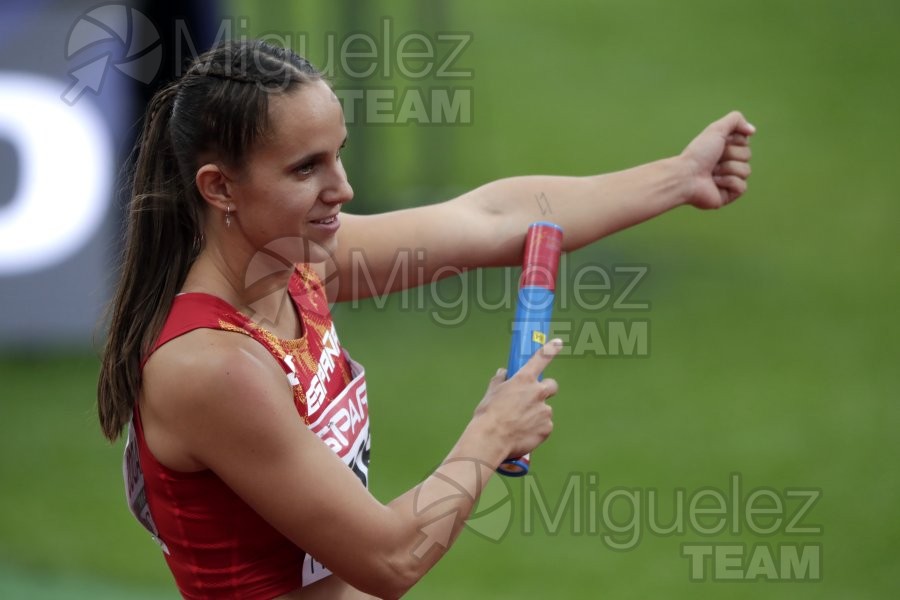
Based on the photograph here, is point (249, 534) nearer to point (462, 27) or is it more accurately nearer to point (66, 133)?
point (66, 133)

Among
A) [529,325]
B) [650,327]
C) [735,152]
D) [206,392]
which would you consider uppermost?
[735,152]

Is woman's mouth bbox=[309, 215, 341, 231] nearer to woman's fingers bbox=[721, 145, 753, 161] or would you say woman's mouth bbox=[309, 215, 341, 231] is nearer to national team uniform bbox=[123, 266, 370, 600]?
national team uniform bbox=[123, 266, 370, 600]

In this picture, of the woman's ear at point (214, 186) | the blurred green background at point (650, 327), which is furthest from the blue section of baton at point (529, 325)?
the blurred green background at point (650, 327)

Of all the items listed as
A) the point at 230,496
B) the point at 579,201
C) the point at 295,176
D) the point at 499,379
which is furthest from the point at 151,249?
the point at 579,201

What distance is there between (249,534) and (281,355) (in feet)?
0.81

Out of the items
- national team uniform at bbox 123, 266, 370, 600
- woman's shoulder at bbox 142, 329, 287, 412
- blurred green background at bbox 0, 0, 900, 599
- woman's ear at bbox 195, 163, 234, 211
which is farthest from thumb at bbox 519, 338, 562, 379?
blurred green background at bbox 0, 0, 900, 599

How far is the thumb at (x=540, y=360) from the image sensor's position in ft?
5.46

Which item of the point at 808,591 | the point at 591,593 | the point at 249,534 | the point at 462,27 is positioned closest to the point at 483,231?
the point at 249,534

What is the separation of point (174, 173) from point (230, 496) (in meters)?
0.45

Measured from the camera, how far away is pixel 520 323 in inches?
69.4

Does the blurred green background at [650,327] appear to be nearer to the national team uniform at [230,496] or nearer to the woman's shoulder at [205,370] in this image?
the national team uniform at [230,496]

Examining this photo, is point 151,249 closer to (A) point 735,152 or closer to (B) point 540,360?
(B) point 540,360

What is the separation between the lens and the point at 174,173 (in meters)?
1.60

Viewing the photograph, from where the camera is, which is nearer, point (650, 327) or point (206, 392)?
point (206, 392)
